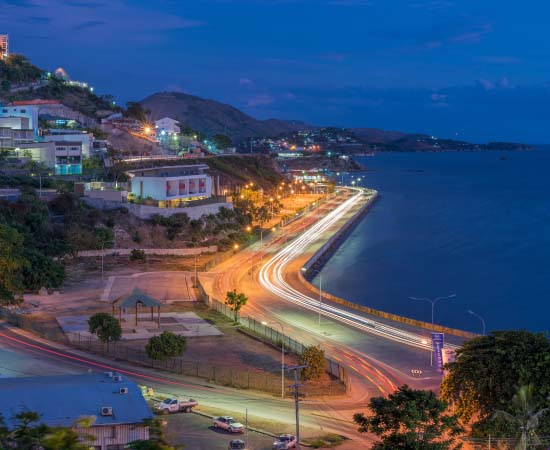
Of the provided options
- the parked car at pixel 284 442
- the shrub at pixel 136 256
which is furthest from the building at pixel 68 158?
the parked car at pixel 284 442

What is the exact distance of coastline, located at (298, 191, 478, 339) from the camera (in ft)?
154

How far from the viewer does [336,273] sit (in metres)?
73.7

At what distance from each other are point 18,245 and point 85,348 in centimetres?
1304

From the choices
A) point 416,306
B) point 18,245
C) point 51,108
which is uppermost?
point 51,108

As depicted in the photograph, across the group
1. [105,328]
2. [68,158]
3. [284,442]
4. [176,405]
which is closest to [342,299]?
[105,328]

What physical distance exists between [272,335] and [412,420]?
948 inches

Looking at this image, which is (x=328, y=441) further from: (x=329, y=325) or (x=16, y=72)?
(x=16, y=72)

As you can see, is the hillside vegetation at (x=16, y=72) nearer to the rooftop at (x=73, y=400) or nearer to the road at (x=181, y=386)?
the road at (x=181, y=386)

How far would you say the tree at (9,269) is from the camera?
46281mm

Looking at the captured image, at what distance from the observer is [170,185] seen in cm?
8694

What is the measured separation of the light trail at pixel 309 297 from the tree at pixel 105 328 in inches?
585

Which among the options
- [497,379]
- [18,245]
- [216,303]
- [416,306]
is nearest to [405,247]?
[416,306]

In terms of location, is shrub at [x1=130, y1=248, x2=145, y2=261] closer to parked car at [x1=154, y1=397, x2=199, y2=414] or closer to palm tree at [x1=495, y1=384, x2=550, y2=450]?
parked car at [x1=154, y1=397, x2=199, y2=414]

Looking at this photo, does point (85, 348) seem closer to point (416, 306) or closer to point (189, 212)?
point (416, 306)
